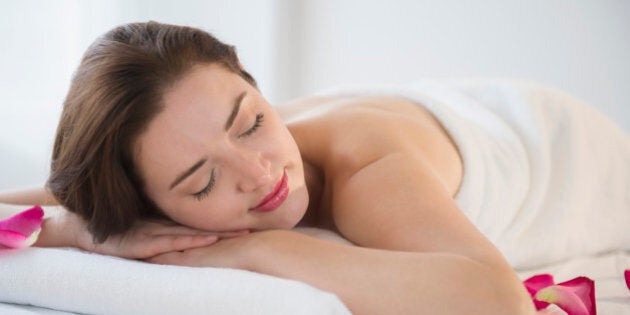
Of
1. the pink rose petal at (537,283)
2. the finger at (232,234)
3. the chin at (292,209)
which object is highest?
the chin at (292,209)

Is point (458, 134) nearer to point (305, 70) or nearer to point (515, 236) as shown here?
point (515, 236)

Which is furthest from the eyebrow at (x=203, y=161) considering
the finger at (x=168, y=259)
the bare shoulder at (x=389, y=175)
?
the bare shoulder at (x=389, y=175)

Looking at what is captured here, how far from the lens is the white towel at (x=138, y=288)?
108 cm

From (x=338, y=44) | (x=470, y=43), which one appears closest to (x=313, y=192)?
(x=470, y=43)

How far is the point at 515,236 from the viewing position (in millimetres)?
1687

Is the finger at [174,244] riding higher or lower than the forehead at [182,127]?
lower

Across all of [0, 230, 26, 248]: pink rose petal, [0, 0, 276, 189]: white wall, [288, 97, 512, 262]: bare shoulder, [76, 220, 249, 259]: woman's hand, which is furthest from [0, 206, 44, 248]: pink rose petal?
[0, 0, 276, 189]: white wall

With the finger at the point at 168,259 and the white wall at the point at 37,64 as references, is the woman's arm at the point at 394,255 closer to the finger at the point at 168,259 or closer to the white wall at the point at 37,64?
the finger at the point at 168,259

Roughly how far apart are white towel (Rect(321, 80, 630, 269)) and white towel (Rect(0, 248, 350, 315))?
0.64m

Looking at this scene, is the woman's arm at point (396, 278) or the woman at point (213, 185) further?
the woman at point (213, 185)

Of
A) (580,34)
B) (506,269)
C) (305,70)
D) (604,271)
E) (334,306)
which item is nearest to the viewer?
(334,306)

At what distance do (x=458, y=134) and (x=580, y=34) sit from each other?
4.35 feet

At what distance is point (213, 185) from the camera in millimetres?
1317

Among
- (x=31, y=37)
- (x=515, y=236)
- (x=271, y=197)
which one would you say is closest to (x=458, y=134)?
(x=515, y=236)
